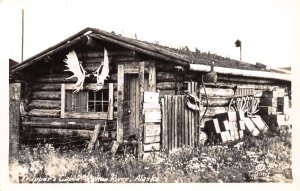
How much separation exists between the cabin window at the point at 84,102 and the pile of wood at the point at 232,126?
203 centimetres

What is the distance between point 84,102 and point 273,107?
3.65 meters

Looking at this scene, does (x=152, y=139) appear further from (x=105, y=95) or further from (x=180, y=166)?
(x=105, y=95)

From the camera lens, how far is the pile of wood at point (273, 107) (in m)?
9.45

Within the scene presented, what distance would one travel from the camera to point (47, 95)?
33.8 ft

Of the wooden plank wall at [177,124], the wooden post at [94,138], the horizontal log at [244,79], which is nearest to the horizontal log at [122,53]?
the wooden plank wall at [177,124]

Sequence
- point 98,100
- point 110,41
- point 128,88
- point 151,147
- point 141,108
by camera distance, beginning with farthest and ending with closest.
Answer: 1. point 98,100
2. point 128,88
3. point 110,41
4. point 151,147
5. point 141,108

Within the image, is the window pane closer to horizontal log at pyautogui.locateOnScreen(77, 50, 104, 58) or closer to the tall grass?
horizontal log at pyautogui.locateOnScreen(77, 50, 104, 58)

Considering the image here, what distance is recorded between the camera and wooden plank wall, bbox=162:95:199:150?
8461 mm

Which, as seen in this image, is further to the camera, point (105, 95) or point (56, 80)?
point (56, 80)

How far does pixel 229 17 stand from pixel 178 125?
1.99 metres

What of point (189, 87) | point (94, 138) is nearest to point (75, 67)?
point (94, 138)

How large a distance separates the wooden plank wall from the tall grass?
21cm

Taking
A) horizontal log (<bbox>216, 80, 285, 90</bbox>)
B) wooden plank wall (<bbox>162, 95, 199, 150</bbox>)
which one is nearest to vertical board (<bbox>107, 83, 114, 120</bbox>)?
wooden plank wall (<bbox>162, 95, 199, 150</bbox>)

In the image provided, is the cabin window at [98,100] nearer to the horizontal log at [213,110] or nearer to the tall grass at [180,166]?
the tall grass at [180,166]
